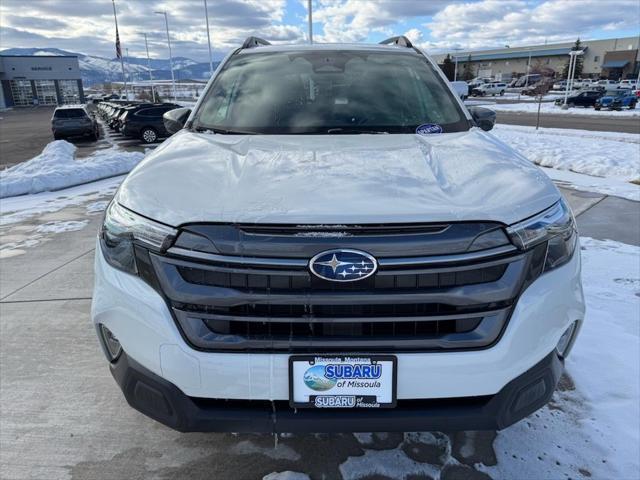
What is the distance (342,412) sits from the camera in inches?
67.9

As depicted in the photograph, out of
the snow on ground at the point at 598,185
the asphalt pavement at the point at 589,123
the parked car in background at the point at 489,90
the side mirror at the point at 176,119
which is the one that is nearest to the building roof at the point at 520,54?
the parked car in background at the point at 489,90

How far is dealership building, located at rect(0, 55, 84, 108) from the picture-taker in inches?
2953

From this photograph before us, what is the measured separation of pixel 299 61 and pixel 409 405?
8.38 ft

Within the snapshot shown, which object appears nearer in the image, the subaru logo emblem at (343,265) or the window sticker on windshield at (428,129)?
the subaru logo emblem at (343,265)

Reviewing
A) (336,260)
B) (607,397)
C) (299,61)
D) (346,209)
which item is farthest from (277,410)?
(299,61)

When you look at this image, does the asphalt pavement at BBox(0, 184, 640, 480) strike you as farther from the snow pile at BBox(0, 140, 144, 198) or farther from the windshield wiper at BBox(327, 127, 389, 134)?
the snow pile at BBox(0, 140, 144, 198)

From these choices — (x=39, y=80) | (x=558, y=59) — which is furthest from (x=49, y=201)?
(x=558, y=59)

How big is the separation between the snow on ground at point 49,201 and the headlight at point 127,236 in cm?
582

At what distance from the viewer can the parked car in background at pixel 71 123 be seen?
20594mm

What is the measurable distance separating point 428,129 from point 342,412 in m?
1.74

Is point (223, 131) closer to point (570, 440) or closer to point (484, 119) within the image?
point (484, 119)

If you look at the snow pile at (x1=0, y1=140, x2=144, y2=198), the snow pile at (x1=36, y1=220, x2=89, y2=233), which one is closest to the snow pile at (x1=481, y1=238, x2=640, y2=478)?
the snow pile at (x1=36, y1=220, x2=89, y2=233)

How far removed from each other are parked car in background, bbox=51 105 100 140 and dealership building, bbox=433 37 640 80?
6897 cm

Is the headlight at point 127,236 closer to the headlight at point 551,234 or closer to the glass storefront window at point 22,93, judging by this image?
the headlight at point 551,234
